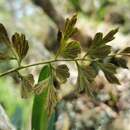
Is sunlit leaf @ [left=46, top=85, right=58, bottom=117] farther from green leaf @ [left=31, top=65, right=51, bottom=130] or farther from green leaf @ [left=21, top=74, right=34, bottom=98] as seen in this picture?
green leaf @ [left=31, top=65, right=51, bottom=130]

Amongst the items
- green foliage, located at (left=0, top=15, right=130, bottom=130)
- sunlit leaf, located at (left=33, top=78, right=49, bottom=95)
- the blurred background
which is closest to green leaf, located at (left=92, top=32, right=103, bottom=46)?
green foliage, located at (left=0, top=15, right=130, bottom=130)

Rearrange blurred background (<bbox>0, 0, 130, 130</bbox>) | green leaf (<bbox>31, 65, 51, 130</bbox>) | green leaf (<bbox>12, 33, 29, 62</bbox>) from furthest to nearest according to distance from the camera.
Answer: blurred background (<bbox>0, 0, 130, 130</bbox>) → green leaf (<bbox>31, 65, 51, 130</bbox>) → green leaf (<bbox>12, 33, 29, 62</bbox>)

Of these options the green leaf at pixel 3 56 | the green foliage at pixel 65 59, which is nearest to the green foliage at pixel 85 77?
the green foliage at pixel 65 59

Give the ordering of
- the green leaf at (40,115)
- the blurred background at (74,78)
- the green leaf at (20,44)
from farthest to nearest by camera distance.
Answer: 1. the blurred background at (74,78)
2. the green leaf at (40,115)
3. the green leaf at (20,44)

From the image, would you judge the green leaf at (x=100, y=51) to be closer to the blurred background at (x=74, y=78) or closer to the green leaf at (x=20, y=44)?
the green leaf at (x=20, y=44)

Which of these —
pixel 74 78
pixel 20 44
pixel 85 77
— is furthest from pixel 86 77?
pixel 74 78

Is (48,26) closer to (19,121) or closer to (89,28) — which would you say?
(89,28)
